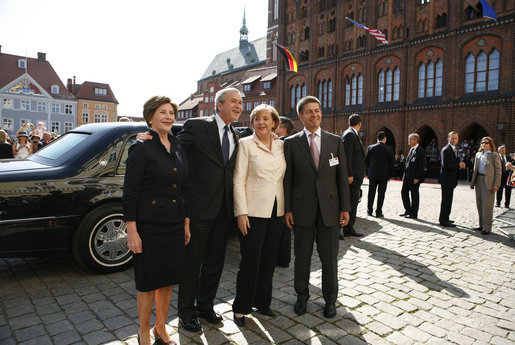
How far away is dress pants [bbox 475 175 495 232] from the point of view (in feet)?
22.1

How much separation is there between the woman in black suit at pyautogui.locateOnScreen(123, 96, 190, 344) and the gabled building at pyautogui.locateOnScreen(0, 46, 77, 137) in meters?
57.1

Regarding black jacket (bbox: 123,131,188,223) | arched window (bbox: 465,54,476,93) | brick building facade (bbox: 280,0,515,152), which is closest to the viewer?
black jacket (bbox: 123,131,188,223)

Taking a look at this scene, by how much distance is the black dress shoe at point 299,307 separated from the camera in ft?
10.7

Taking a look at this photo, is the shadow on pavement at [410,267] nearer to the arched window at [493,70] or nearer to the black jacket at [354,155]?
the black jacket at [354,155]

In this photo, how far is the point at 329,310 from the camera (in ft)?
10.6

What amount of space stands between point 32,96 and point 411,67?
175 ft

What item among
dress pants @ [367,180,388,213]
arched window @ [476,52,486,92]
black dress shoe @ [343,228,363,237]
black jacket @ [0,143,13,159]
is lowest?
black dress shoe @ [343,228,363,237]

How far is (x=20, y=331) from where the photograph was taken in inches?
110

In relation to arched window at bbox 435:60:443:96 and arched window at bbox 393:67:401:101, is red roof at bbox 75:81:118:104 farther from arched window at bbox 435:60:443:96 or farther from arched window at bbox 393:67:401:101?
arched window at bbox 435:60:443:96

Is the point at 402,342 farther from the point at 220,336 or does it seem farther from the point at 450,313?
the point at 220,336

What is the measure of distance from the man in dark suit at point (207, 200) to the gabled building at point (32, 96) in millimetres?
56836

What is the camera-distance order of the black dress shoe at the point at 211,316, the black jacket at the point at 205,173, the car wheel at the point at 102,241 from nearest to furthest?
the black jacket at the point at 205,173, the black dress shoe at the point at 211,316, the car wheel at the point at 102,241

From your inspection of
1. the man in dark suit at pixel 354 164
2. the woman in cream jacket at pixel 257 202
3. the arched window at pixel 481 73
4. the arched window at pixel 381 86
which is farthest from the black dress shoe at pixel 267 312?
the arched window at pixel 381 86

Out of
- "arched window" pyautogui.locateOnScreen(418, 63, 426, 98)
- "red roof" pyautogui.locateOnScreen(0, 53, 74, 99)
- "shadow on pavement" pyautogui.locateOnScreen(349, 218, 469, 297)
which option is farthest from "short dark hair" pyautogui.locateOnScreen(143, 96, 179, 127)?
"red roof" pyautogui.locateOnScreen(0, 53, 74, 99)
